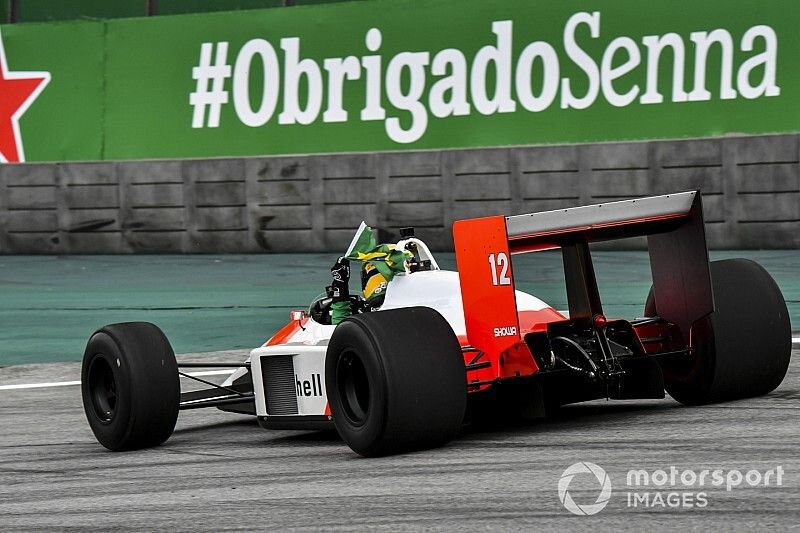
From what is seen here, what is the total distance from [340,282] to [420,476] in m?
2.01

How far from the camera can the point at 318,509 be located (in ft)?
18.7

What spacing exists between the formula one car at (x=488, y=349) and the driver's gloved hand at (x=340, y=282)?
0.26 ft

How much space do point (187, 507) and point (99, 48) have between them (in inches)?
697

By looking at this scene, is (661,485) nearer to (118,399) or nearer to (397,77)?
(118,399)

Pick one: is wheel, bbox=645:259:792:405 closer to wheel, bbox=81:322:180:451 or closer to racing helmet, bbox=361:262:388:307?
racing helmet, bbox=361:262:388:307

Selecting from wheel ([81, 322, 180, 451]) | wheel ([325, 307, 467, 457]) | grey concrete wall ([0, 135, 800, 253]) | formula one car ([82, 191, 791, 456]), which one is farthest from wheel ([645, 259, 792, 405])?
grey concrete wall ([0, 135, 800, 253])

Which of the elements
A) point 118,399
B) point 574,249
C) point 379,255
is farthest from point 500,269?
point 118,399

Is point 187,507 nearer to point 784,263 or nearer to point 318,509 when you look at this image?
point 318,509

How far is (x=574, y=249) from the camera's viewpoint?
25.5ft

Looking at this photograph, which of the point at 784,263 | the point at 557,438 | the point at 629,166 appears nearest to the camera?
the point at 557,438

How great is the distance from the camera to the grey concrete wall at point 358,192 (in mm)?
18000

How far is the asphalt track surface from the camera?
532cm

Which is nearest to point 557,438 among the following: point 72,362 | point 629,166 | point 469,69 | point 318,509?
point 318,509

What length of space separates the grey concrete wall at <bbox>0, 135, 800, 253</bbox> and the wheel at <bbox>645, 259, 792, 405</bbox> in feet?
33.6
